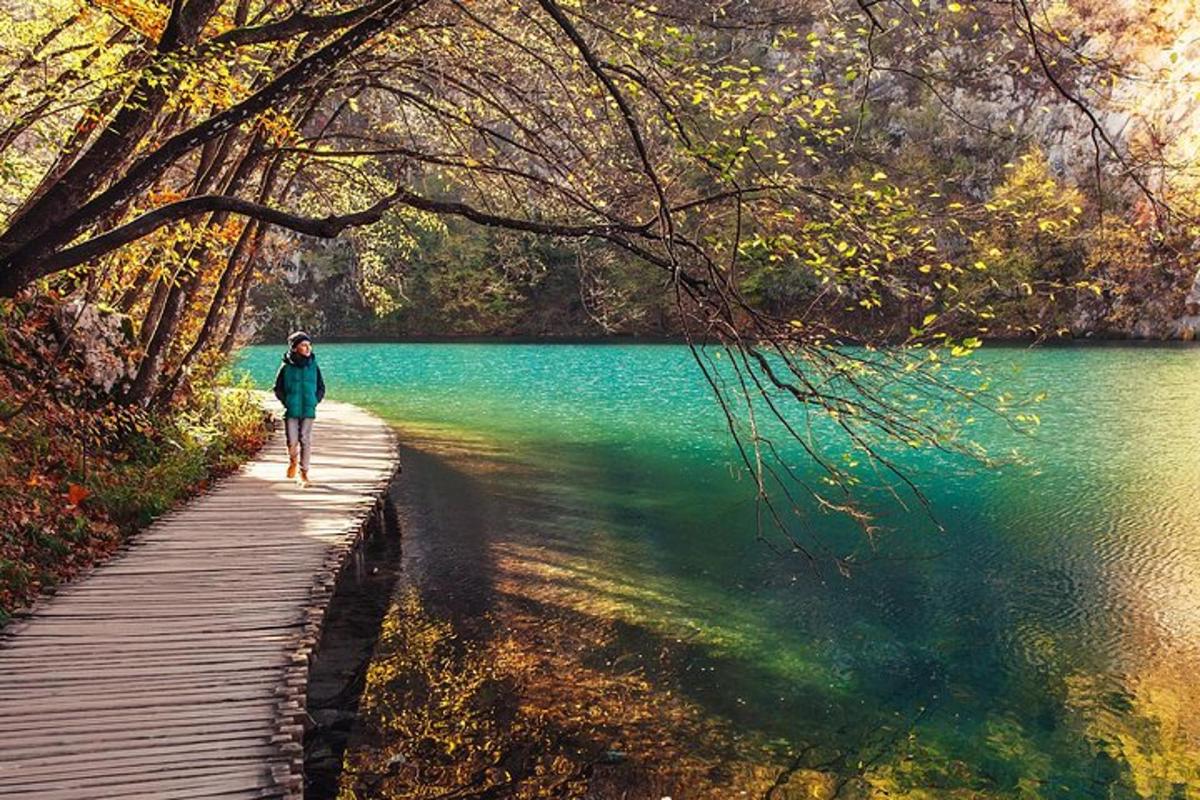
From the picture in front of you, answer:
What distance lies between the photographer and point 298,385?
12.2 m

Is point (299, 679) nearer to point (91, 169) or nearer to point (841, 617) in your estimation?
point (91, 169)

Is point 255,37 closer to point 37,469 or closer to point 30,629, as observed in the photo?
point 30,629

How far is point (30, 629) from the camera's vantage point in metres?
6.75

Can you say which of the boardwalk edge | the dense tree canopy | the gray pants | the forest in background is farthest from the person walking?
the boardwalk edge

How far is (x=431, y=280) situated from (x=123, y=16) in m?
59.3

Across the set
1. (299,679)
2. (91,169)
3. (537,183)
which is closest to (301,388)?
(91,169)

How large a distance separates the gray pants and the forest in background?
1440 mm

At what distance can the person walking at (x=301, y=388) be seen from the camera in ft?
39.5

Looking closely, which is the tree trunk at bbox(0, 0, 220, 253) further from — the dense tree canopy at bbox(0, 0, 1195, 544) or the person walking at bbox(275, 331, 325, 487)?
the person walking at bbox(275, 331, 325, 487)

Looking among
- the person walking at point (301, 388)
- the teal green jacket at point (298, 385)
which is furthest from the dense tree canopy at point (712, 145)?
the teal green jacket at point (298, 385)

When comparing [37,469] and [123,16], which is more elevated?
[123,16]

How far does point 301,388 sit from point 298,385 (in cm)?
6

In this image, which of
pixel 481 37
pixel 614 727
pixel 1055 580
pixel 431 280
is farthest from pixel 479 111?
pixel 431 280

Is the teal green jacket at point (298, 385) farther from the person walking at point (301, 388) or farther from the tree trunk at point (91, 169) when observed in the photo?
the tree trunk at point (91, 169)
